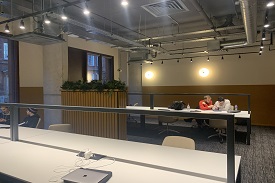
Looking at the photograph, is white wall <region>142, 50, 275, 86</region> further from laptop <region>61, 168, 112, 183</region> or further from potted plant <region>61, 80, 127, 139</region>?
laptop <region>61, 168, 112, 183</region>

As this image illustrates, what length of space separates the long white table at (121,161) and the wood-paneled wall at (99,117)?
2347 mm

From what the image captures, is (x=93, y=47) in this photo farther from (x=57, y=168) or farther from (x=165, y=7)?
(x=57, y=168)

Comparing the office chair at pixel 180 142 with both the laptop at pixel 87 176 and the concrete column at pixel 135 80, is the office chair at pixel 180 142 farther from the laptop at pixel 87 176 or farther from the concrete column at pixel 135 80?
the concrete column at pixel 135 80

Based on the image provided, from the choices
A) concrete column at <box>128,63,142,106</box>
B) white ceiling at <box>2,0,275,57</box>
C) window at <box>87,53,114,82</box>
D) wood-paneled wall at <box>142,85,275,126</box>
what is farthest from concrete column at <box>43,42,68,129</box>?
wood-paneled wall at <box>142,85,275,126</box>

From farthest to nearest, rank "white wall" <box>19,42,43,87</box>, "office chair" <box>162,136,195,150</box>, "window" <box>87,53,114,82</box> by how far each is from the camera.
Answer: "window" <box>87,53,114,82</box>, "white wall" <box>19,42,43,87</box>, "office chair" <box>162,136,195,150</box>

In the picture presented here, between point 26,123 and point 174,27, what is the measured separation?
5.89 m

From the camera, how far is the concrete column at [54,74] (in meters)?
6.21

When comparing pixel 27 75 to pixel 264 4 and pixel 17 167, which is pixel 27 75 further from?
pixel 264 4

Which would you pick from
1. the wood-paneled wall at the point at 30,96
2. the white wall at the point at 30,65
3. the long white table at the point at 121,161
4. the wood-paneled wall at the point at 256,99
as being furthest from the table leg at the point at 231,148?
the wood-paneled wall at the point at 256,99

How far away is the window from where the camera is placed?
28.7 feet

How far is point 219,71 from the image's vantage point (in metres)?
8.55

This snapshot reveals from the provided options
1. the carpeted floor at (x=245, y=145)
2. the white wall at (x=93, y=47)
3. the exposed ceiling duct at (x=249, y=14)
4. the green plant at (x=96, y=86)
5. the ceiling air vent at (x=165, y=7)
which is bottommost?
the carpeted floor at (x=245, y=145)

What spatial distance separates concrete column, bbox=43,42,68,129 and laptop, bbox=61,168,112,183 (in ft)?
16.1

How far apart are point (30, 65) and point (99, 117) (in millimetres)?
2950
